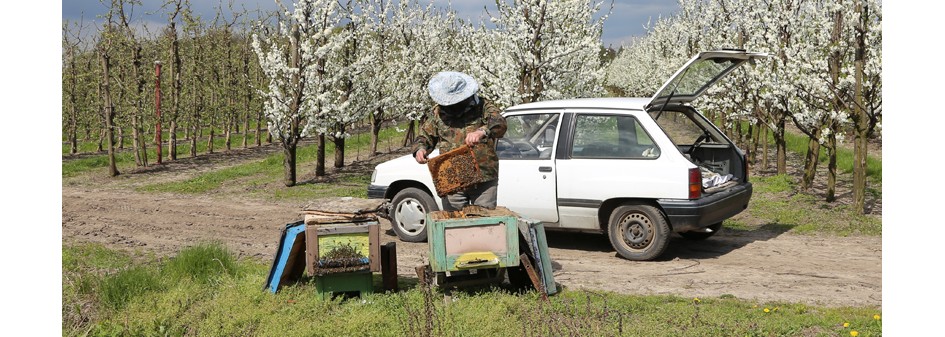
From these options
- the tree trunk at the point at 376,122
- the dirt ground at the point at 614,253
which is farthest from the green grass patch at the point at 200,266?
the tree trunk at the point at 376,122

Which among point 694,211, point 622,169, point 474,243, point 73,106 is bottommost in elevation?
point 474,243

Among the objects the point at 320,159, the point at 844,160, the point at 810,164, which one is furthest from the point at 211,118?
the point at 844,160

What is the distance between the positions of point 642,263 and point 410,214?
2810mm

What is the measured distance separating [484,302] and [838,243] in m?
5.29

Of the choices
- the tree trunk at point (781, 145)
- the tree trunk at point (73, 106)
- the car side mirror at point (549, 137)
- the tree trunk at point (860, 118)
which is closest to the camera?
the car side mirror at point (549, 137)

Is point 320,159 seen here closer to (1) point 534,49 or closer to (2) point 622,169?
(1) point 534,49

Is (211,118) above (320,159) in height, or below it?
above

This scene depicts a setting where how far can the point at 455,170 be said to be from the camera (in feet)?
22.1

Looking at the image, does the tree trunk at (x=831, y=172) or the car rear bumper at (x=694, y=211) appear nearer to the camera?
the car rear bumper at (x=694, y=211)

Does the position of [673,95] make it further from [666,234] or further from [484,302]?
[484,302]

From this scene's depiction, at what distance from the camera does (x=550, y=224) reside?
337 inches

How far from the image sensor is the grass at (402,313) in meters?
5.51

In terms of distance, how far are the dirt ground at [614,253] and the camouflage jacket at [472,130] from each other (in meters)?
1.29

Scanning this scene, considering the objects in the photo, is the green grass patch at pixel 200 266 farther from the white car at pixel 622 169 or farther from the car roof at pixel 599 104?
the car roof at pixel 599 104
